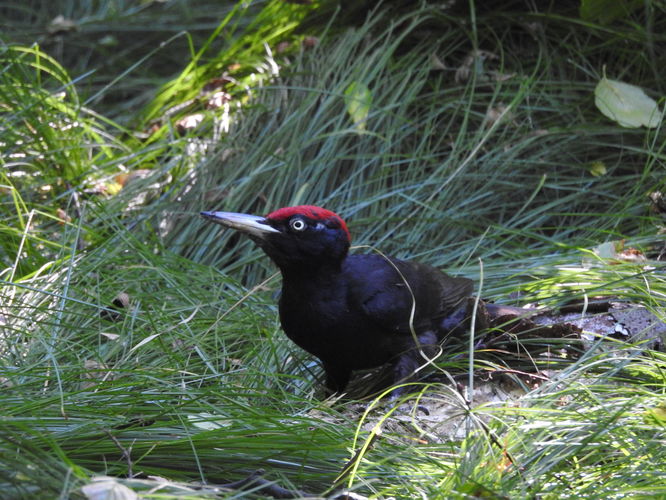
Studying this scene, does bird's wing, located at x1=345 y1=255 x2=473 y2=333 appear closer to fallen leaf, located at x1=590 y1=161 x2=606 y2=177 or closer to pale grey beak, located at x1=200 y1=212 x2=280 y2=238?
pale grey beak, located at x1=200 y1=212 x2=280 y2=238

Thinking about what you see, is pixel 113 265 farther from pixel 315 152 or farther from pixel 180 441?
pixel 180 441

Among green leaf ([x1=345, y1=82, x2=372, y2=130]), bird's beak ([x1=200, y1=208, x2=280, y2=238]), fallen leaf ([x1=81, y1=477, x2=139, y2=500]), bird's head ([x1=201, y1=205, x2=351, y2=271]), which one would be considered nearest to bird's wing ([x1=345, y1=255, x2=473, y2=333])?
bird's head ([x1=201, y1=205, x2=351, y2=271])

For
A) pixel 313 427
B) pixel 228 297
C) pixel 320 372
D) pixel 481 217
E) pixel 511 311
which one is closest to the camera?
pixel 313 427

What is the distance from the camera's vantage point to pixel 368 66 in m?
4.51

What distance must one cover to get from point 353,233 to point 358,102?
2.23 ft

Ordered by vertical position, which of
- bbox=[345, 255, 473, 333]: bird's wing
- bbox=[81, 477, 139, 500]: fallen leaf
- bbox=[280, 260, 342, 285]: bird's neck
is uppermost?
bbox=[81, 477, 139, 500]: fallen leaf

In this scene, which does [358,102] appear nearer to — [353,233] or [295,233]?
[353,233]

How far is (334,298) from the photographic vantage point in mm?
2896

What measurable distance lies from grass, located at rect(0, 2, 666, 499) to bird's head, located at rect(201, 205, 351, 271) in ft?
1.28

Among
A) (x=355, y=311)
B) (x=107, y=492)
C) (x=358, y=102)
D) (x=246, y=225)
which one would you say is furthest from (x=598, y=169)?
(x=107, y=492)

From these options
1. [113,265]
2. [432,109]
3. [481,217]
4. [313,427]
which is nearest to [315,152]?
[432,109]

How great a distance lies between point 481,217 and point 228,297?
4.38ft

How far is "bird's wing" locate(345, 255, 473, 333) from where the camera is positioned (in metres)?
2.90

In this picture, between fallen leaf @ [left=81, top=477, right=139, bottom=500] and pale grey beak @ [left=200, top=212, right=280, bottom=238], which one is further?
pale grey beak @ [left=200, top=212, right=280, bottom=238]
